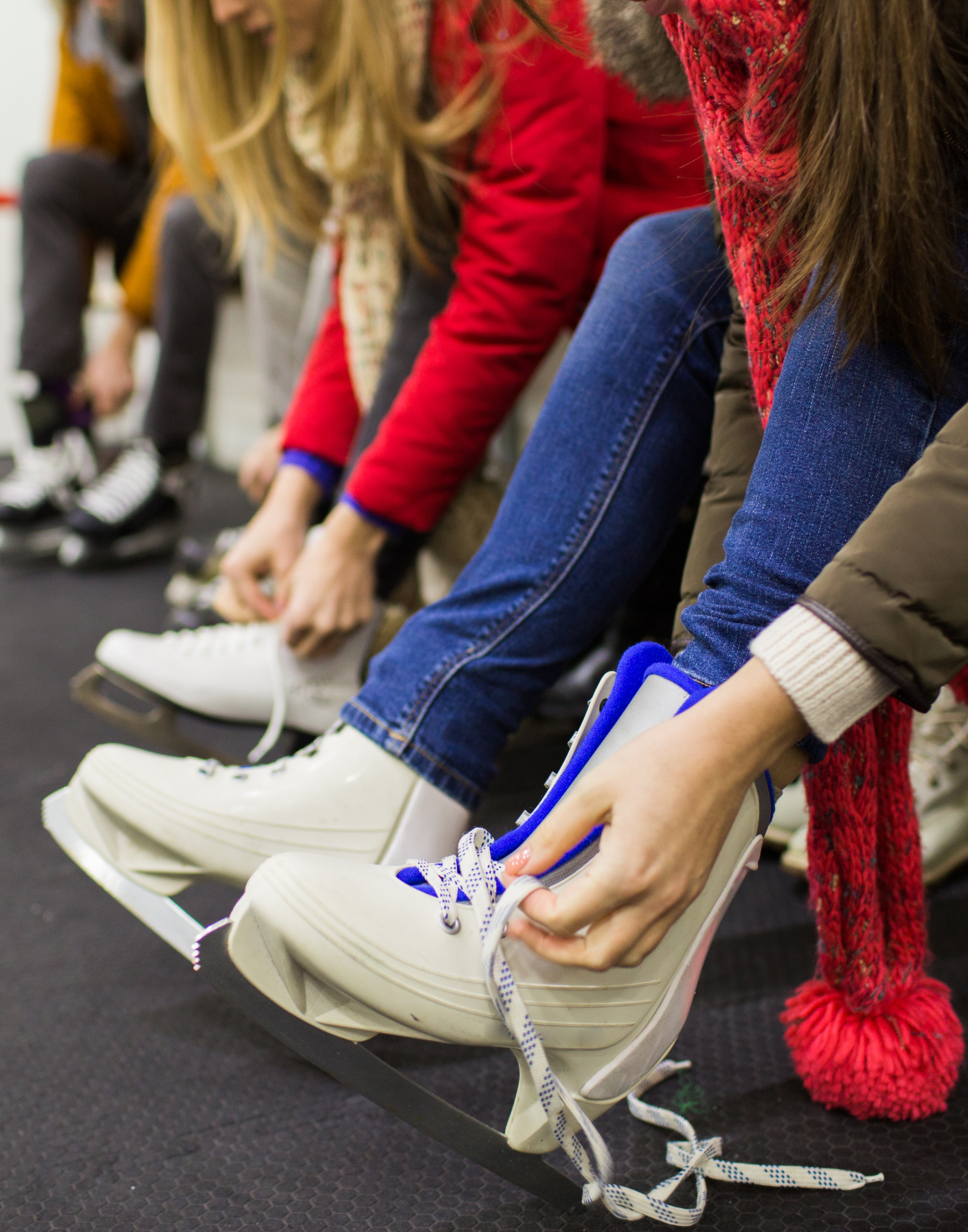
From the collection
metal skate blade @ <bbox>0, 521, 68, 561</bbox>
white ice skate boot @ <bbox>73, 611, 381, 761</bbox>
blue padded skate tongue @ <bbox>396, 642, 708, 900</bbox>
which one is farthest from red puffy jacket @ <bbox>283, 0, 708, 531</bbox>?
metal skate blade @ <bbox>0, 521, 68, 561</bbox>

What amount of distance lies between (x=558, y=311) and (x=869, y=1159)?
0.54 metres

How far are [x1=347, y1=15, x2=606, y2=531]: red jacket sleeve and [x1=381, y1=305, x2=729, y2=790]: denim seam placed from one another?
7.4 inches

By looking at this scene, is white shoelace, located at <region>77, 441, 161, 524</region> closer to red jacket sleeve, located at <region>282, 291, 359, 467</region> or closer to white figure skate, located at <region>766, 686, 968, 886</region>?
red jacket sleeve, located at <region>282, 291, 359, 467</region>

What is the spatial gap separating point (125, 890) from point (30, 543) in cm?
119

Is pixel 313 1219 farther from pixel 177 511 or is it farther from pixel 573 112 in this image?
pixel 177 511

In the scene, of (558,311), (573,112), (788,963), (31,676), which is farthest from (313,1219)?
(31,676)

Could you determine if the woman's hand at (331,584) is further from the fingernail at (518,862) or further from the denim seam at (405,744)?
the fingernail at (518,862)

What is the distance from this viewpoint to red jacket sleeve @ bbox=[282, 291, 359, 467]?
0.87 meters

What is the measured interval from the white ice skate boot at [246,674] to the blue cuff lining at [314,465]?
17 cm

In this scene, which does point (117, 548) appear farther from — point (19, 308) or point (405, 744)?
point (405, 744)

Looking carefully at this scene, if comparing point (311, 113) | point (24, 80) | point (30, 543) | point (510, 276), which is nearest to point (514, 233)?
point (510, 276)

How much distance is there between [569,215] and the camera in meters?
0.67

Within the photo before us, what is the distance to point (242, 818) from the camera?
1.69ft

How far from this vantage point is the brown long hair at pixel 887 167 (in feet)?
1.08
